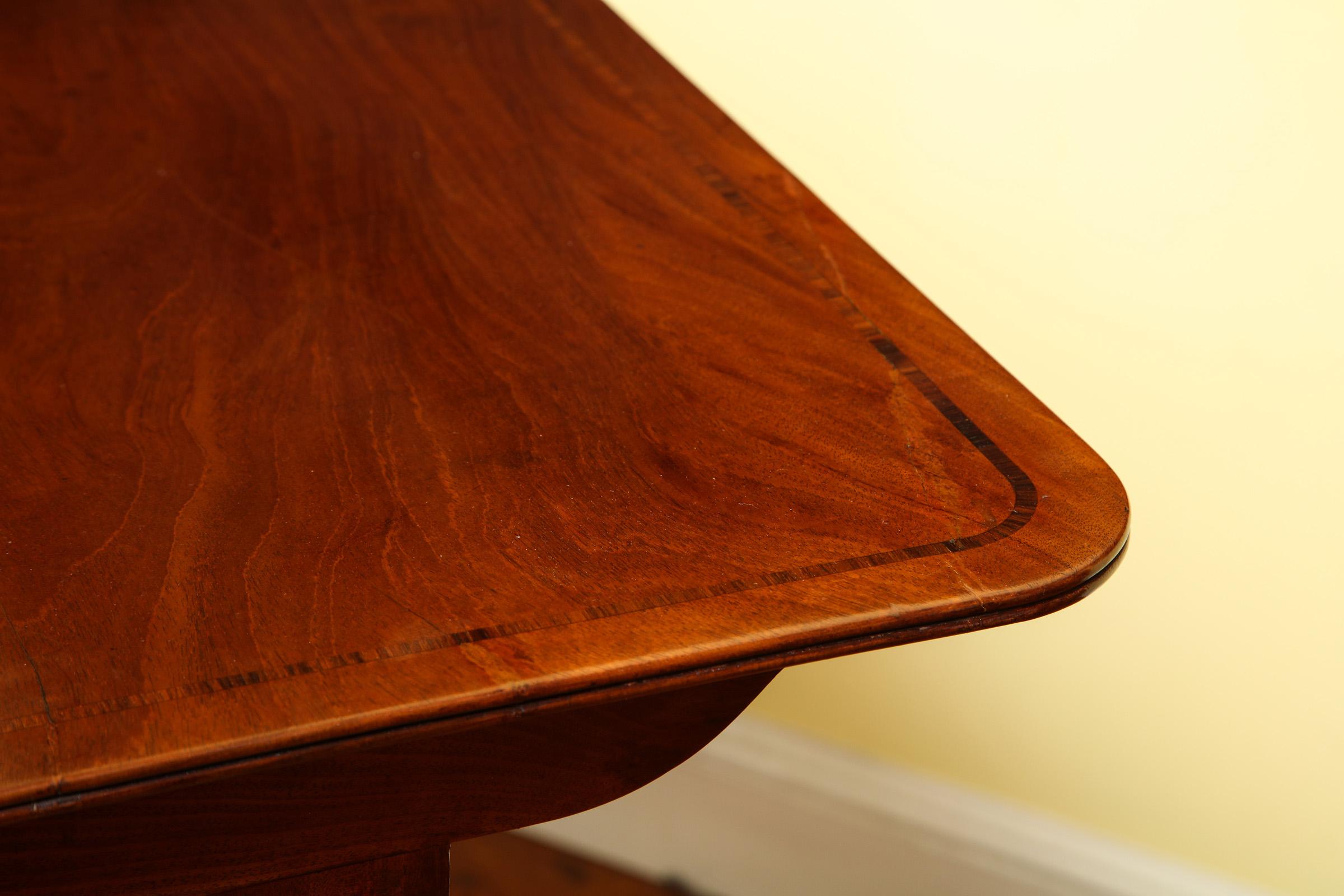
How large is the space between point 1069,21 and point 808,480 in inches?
24.9

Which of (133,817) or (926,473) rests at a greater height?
(926,473)

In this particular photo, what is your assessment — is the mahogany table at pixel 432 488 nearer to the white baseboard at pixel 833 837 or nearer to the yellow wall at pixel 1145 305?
the yellow wall at pixel 1145 305

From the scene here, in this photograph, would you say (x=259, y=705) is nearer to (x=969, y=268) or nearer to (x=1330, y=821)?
(x=969, y=268)

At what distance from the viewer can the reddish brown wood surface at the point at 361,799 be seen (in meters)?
0.35

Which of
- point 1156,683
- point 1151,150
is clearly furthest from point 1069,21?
point 1156,683

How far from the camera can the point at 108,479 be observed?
0.42 m

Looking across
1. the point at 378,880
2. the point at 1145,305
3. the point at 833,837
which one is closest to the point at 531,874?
the point at 833,837

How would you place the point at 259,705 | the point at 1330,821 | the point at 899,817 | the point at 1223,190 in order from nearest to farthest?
the point at 259,705 → the point at 1223,190 → the point at 1330,821 → the point at 899,817

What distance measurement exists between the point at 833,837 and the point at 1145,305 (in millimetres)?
619

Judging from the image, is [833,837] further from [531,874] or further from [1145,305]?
[1145,305]

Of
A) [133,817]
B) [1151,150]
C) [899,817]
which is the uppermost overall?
[1151,150]

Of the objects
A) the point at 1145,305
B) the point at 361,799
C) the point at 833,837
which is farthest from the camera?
the point at 833,837

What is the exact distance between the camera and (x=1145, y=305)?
0.96 meters

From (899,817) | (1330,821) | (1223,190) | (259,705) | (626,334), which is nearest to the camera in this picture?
(259,705)
